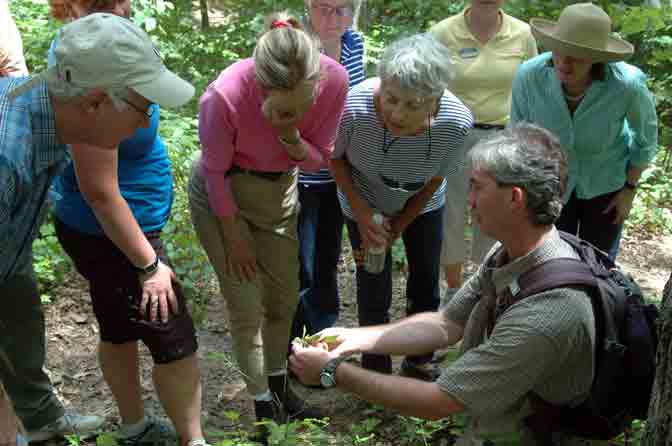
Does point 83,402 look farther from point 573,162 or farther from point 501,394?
point 573,162

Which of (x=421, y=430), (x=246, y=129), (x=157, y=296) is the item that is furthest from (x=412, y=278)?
(x=157, y=296)

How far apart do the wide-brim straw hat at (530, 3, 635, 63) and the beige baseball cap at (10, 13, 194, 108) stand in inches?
87.3

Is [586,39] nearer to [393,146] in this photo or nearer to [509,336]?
[393,146]

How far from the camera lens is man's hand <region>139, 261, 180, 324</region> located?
2.59 meters

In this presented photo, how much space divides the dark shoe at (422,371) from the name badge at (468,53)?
1.83 meters

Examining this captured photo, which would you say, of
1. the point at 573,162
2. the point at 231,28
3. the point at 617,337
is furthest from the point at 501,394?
the point at 231,28

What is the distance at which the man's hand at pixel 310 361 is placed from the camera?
2391 millimetres

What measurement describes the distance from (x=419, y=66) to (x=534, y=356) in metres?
1.33

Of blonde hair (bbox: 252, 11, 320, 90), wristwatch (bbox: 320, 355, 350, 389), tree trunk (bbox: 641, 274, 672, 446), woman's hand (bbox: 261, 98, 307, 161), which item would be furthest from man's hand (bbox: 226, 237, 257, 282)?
tree trunk (bbox: 641, 274, 672, 446)

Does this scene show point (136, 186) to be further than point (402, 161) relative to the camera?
No

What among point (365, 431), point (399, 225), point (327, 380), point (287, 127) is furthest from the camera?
point (399, 225)

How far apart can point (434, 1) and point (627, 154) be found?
4.45m

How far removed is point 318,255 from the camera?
12.3 feet

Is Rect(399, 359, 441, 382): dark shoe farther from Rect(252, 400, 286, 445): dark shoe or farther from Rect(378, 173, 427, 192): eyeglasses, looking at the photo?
Rect(378, 173, 427, 192): eyeglasses
